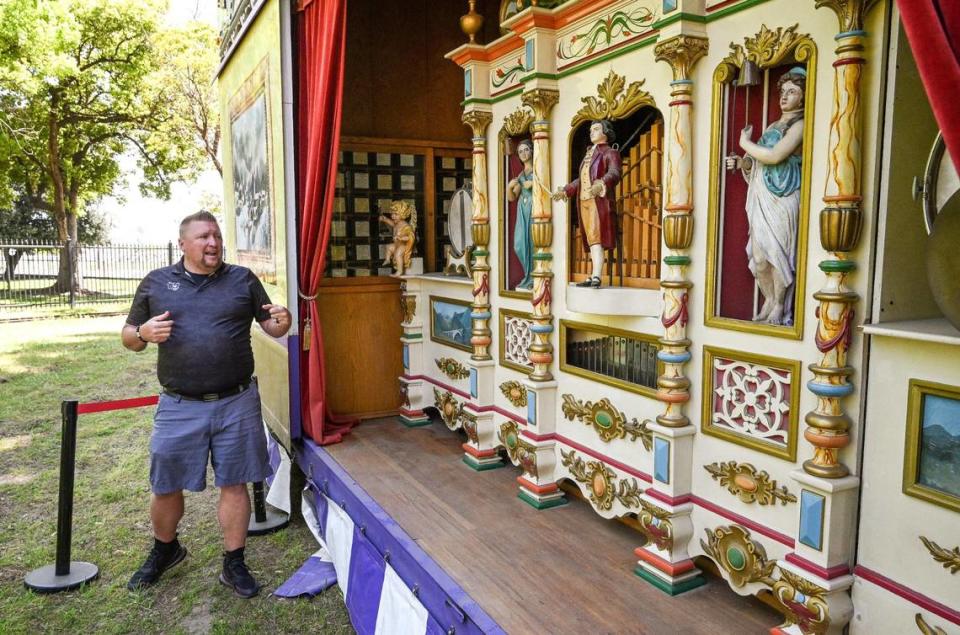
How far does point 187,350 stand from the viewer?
321 cm

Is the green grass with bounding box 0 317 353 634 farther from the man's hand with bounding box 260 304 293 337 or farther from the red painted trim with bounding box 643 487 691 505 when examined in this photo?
the red painted trim with bounding box 643 487 691 505

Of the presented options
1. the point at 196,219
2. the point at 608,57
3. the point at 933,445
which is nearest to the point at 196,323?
the point at 196,219

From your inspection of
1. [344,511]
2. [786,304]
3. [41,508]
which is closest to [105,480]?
[41,508]

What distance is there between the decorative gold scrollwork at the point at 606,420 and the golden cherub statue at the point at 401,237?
2119mm

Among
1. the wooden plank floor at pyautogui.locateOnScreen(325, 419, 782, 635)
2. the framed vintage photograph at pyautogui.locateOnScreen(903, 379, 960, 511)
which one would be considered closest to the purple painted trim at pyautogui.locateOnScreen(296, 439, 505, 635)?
the wooden plank floor at pyautogui.locateOnScreen(325, 419, 782, 635)

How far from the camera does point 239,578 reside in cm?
347

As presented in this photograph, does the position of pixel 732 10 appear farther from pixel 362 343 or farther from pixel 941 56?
pixel 362 343

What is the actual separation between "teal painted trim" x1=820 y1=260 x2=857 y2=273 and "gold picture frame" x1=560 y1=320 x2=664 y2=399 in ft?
2.69

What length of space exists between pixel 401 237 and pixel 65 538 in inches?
110

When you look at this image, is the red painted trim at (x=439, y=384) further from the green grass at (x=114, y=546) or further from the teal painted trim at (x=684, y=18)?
the teal painted trim at (x=684, y=18)

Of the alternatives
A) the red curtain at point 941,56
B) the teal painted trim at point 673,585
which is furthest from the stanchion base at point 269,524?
the red curtain at point 941,56

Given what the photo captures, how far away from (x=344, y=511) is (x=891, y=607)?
2529 mm

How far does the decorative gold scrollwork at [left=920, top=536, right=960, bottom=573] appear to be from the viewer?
181 cm

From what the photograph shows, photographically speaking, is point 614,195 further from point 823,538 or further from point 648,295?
point 823,538
